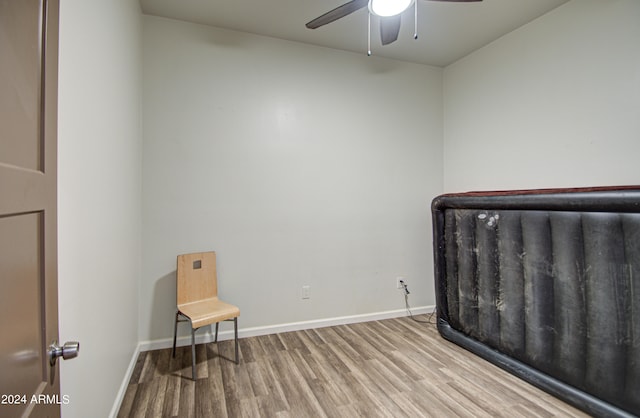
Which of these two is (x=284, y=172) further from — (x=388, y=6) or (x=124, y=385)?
(x=124, y=385)

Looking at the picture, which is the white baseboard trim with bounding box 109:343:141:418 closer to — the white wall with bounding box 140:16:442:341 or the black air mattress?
the white wall with bounding box 140:16:442:341

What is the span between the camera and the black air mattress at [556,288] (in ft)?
5.34

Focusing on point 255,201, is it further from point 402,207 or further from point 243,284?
point 402,207

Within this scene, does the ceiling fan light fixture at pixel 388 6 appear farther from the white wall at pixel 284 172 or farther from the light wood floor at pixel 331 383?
the light wood floor at pixel 331 383

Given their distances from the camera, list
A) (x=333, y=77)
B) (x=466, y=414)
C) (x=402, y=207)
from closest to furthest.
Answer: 1. (x=466, y=414)
2. (x=333, y=77)
3. (x=402, y=207)

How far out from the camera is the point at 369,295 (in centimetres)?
322

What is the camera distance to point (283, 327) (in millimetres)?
2906

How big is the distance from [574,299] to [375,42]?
104 inches

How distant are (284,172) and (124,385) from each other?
6.56 feet

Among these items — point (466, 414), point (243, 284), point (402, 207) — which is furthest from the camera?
point (402, 207)

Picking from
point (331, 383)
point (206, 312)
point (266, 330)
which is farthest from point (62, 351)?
point (266, 330)

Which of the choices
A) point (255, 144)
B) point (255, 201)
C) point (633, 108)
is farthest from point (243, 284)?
point (633, 108)

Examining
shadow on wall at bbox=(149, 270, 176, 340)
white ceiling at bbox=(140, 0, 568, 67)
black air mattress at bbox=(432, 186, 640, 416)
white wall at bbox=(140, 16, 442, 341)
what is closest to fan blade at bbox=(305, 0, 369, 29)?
white ceiling at bbox=(140, 0, 568, 67)

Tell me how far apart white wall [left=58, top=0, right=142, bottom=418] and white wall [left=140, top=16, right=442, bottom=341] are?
1.13 feet
